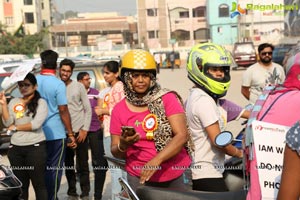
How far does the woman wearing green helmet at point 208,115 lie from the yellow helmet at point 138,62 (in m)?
0.34

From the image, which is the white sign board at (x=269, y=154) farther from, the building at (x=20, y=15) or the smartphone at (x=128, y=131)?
the building at (x=20, y=15)

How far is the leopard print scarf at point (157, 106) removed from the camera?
11.5 ft

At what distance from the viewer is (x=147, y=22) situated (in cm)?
8394

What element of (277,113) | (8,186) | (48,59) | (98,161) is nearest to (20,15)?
(98,161)

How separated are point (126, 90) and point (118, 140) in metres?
0.34

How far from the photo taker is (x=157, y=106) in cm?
354

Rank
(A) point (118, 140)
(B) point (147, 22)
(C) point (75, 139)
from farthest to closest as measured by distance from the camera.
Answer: (B) point (147, 22) → (C) point (75, 139) → (A) point (118, 140)

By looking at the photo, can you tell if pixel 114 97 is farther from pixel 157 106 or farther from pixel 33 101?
pixel 157 106

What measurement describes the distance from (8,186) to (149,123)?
1.70 m

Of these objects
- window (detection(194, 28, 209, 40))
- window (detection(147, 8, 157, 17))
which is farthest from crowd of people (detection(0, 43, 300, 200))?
window (detection(147, 8, 157, 17))

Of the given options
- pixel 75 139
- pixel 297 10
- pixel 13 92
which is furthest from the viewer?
pixel 297 10

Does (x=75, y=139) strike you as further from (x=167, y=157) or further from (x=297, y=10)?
(x=297, y=10)

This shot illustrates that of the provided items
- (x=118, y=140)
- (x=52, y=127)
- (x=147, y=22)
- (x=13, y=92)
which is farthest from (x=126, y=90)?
(x=147, y=22)

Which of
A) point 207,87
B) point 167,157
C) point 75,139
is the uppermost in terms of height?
point 207,87
